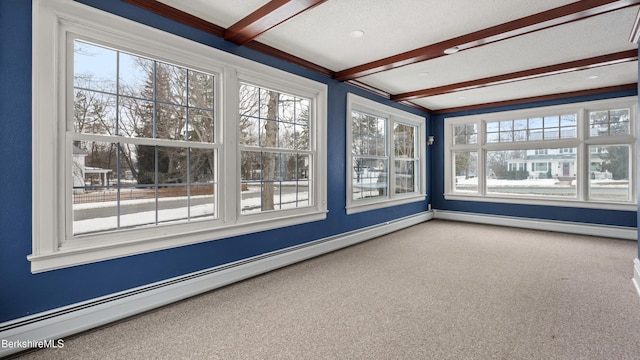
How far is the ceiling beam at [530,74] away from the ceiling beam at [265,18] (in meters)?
3.34

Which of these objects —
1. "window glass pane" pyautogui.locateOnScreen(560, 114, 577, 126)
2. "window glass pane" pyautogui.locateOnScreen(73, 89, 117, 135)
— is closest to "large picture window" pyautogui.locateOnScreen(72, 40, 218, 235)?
"window glass pane" pyautogui.locateOnScreen(73, 89, 117, 135)

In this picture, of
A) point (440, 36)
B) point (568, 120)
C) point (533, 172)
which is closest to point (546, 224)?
point (533, 172)

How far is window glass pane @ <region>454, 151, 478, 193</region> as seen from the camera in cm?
650

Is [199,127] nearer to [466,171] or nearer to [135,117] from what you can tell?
[135,117]

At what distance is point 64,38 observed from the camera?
6.70ft

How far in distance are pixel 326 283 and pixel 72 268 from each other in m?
2.10

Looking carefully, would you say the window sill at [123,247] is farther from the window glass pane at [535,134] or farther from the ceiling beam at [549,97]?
the window glass pane at [535,134]

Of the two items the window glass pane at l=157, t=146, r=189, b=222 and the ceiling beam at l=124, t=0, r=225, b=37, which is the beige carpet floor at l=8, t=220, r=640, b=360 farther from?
the ceiling beam at l=124, t=0, r=225, b=37

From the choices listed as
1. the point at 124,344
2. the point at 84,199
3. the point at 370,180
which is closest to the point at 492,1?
the point at 370,180

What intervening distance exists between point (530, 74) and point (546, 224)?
3104mm

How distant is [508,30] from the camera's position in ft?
9.09

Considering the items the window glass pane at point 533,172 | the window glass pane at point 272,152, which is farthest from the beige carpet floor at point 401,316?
the window glass pane at point 533,172

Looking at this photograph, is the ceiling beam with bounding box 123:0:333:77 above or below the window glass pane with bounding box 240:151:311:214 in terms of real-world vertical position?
above

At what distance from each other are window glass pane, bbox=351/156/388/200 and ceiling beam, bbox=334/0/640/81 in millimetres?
1555
